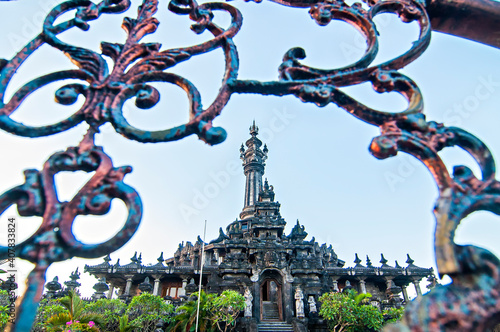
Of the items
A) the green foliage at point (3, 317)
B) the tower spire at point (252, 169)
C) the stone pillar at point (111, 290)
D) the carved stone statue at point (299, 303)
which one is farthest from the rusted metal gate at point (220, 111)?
the tower spire at point (252, 169)

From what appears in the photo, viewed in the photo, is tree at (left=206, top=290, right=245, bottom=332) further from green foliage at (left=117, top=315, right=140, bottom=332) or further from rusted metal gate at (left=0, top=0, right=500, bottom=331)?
rusted metal gate at (left=0, top=0, right=500, bottom=331)

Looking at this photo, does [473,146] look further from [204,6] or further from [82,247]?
[204,6]

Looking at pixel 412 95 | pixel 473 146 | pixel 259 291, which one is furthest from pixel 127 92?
pixel 259 291

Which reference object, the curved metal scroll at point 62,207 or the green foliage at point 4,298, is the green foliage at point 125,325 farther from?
the curved metal scroll at point 62,207

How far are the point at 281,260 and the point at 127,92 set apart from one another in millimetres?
20198

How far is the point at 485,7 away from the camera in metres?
1.83

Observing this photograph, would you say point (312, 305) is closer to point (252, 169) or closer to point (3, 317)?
point (3, 317)

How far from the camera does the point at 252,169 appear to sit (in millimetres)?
37312

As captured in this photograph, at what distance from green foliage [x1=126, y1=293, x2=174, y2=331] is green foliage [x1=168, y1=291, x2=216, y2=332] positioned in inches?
20.6

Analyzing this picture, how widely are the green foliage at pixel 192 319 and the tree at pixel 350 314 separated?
576 cm

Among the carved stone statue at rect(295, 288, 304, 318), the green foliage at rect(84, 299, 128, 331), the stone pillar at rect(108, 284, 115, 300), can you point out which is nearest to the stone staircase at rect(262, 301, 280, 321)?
the carved stone statue at rect(295, 288, 304, 318)

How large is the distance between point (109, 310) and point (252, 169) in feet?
79.8

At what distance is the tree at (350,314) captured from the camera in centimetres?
1470

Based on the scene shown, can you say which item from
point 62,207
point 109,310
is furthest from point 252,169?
point 62,207
